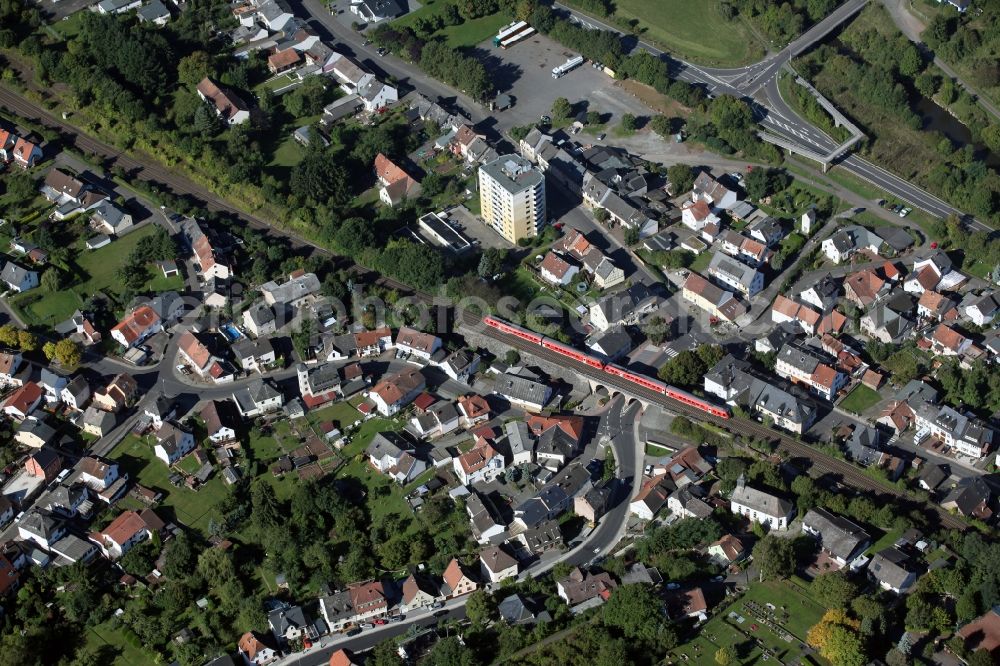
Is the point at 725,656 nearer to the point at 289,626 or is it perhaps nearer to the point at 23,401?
the point at 289,626

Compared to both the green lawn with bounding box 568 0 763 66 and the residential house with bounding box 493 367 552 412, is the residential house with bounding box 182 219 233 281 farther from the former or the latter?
the green lawn with bounding box 568 0 763 66

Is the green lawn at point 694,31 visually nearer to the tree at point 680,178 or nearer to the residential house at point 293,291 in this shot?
the tree at point 680,178

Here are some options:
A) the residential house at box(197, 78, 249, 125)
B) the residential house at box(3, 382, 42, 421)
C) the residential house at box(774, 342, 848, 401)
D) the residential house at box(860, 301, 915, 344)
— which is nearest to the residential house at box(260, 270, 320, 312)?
the residential house at box(3, 382, 42, 421)

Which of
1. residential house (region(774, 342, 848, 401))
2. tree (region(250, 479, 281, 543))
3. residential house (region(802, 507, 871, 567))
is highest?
residential house (region(774, 342, 848, 401))

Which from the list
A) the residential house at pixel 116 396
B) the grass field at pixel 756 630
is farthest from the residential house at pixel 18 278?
the grass field at pixel 756 630

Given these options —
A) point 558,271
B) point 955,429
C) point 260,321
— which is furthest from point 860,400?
point 260,321

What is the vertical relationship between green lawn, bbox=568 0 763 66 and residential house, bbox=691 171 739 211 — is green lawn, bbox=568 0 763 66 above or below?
above

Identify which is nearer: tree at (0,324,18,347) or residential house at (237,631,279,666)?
residential house at (237,631,279,666)
